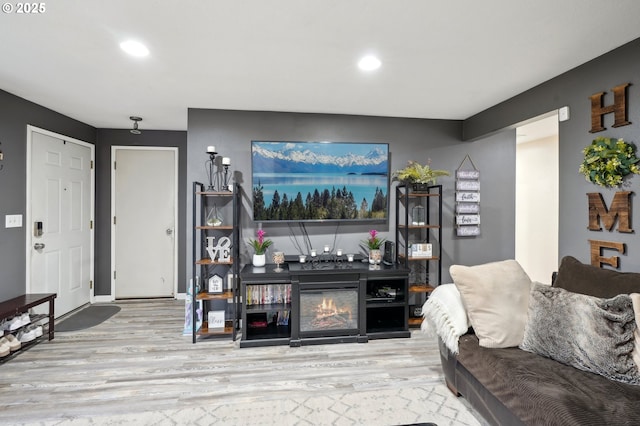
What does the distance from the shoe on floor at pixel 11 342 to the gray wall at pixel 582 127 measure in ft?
15.3

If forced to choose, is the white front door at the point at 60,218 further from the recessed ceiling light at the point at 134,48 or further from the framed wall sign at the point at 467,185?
the framed wall sign at the point at 467,185

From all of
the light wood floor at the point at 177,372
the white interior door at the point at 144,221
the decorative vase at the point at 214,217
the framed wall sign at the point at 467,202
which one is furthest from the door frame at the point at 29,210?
the framed wall sign at the point at 467,202

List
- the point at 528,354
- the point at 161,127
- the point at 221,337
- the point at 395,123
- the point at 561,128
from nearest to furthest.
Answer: the point at 528,354 → the point at 561,128 → the point at 221,337 → the point at 395,123 → the point at 161,127

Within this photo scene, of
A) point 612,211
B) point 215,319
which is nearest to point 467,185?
point 612,211

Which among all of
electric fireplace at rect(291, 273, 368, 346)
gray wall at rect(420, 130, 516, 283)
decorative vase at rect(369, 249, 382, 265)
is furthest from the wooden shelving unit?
gray wall at rect(420, 130, 516, 283)

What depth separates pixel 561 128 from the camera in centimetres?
252

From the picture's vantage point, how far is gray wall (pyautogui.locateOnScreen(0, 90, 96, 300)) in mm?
2887

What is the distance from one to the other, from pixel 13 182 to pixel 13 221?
38 centimetres

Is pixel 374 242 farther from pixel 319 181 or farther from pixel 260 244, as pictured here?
pixel 260 244

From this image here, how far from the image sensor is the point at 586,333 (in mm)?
1621

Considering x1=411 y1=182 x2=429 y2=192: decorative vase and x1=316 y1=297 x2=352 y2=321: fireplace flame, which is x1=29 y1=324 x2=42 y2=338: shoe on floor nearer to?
x1=316 y1=297 x2=352 y2=321: fireplace flame

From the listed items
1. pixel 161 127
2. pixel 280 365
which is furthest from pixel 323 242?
pixel 161 127

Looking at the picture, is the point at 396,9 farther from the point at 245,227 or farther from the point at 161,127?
the point at 161,127

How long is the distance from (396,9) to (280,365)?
264 cm
